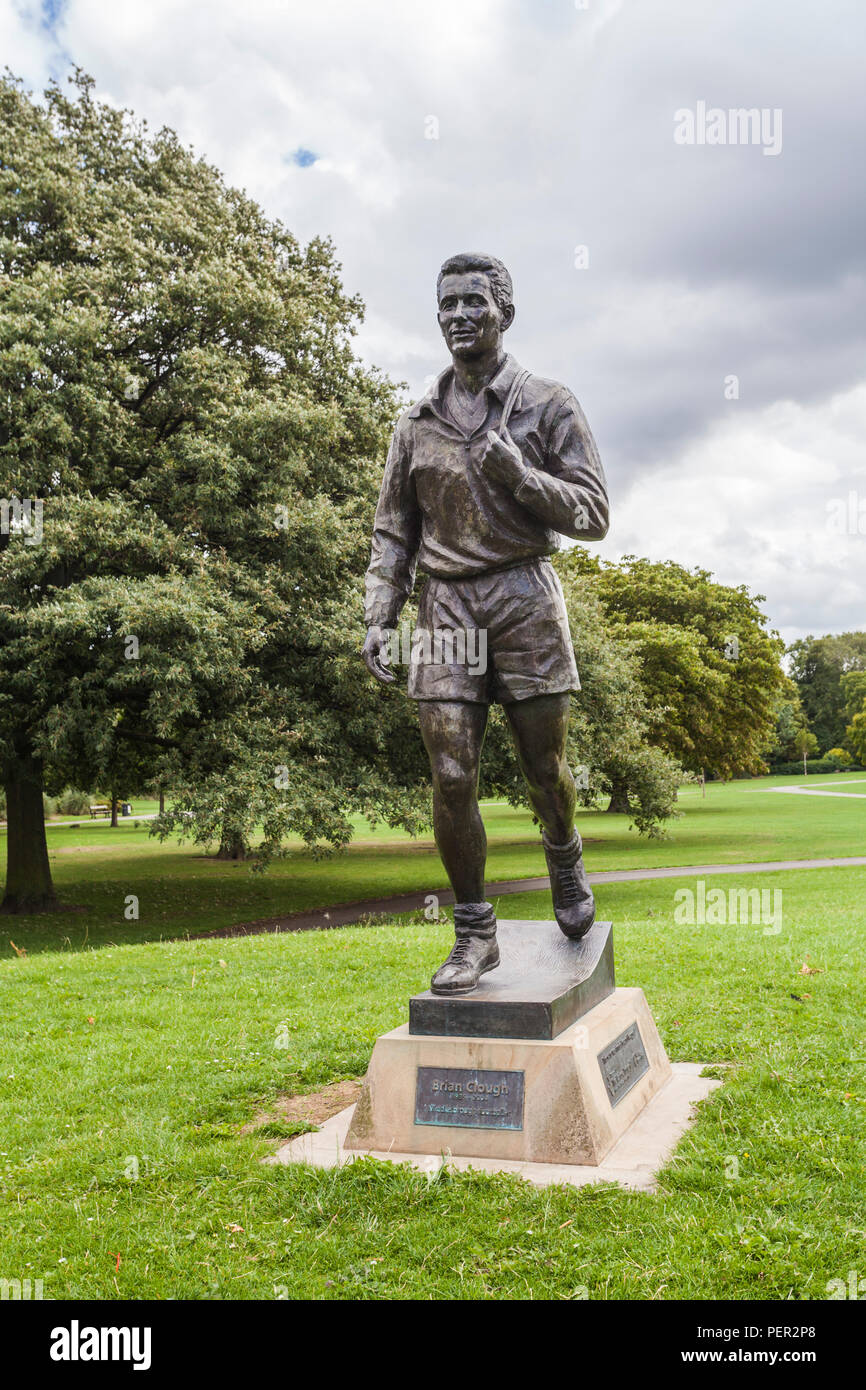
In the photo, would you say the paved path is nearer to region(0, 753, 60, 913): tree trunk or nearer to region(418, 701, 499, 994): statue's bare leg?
region(0, 753, 60, 913): tree trunk

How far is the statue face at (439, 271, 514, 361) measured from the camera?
5.14 metres

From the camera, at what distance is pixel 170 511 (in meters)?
17.2

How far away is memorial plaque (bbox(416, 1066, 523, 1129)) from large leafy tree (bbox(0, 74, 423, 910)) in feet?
32.9

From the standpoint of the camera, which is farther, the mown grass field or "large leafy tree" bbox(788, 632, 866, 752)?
"large leafy tree" bbox(788, 632, 866, 752)

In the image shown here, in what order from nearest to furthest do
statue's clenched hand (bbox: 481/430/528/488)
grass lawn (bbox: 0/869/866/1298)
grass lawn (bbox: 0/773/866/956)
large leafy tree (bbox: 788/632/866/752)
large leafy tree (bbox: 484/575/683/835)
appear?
1. grass lawn (bbox: 0/869/866/1298)
2. statue's clenched hand (bbox: 481/430/528/488)
3. large leafy tree (bbox: 484/575/683/835)
4. grass lawn (bbox: 0/773/866/956)
5. large leafy tree (bbox: 788/632/866/752)

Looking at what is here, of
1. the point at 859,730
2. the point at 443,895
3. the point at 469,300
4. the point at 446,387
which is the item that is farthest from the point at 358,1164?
the point at 859,730

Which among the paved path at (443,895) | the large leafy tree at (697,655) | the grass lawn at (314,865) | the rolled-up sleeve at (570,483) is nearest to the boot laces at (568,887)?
the rolled-up sleeve at (570,483)

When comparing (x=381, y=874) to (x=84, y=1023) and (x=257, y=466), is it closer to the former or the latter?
(x=257, y=466)

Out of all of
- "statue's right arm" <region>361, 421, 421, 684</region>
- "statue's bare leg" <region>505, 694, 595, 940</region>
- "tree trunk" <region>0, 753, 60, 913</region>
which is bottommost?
"tree trunk" <region>0, 753, 60, 913</region>

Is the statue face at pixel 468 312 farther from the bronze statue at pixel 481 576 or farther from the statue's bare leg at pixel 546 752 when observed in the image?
the statue's bare leg at pixel 546 752

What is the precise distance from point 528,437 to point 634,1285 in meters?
3.60

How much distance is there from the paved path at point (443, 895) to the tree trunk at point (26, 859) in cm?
418

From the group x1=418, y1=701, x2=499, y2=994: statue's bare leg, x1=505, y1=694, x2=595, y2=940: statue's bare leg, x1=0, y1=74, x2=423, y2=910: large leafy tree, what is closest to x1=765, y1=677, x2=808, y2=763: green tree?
x1=0, y1=74, x2=423, y2=910: large leafy tree

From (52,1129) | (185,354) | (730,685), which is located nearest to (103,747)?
(185,354)
